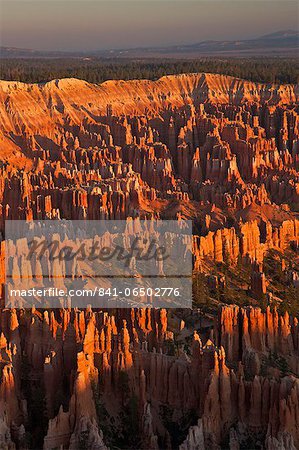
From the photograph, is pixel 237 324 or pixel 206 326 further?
pixel 206 326

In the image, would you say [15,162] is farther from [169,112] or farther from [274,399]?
[274,399]

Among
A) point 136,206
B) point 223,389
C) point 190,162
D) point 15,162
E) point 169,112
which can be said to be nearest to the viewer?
point 223,389

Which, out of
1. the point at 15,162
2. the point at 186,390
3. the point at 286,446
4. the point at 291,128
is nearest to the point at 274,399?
the point at 286,446

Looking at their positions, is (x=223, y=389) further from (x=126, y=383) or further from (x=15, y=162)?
(x=15, y=162)

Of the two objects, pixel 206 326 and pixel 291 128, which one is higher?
pixel 291 128

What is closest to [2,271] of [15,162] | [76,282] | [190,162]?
[76,282]

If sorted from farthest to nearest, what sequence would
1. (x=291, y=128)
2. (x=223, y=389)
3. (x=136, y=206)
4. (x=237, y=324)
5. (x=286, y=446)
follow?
(x=291, y=128)
(x=136, y=206)
(x=237, y=324)
(x=223, y=389)
(x=286, y=446)
